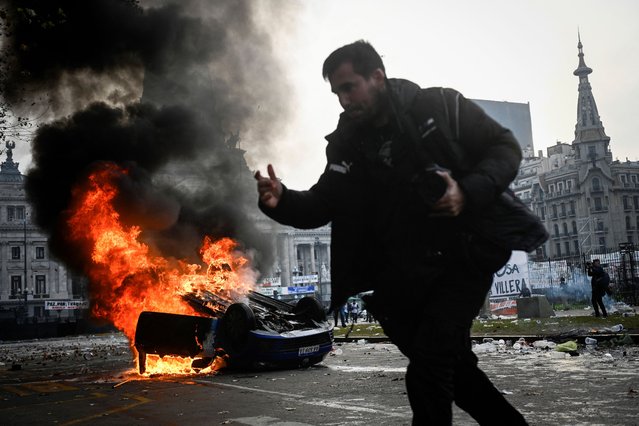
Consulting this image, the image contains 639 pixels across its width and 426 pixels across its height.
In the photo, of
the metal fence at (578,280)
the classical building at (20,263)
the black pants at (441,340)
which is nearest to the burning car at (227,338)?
the black pants at (441,340)

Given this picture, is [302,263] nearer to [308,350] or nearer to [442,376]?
[308,350]

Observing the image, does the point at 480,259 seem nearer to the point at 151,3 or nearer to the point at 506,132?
the point at 506,132

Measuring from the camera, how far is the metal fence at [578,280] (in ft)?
85.6

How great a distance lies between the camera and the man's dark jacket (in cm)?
257

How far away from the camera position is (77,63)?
15797 millimetres

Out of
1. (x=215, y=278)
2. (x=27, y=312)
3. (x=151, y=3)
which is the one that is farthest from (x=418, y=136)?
(x=27, y=312)

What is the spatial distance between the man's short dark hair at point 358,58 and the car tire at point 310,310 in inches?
331

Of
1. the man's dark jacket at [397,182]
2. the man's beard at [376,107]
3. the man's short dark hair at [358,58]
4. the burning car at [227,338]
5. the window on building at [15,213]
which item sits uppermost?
the window on building at [15,213]

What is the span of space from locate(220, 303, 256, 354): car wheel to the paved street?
1.71 ft

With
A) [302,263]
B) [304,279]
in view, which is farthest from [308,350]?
[302,263]

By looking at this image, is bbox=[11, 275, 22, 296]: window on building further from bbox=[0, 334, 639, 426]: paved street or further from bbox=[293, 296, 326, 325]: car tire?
bbox=[293, 296, 326, 325]: car tire

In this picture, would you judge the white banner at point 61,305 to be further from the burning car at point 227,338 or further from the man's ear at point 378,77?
the man's ear at point 378,77

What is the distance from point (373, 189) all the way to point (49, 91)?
14.7 m

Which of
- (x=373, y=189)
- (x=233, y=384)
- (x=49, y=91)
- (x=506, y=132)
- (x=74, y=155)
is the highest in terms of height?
(x=49, y=91)
